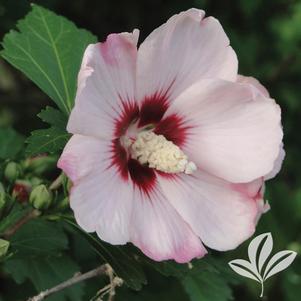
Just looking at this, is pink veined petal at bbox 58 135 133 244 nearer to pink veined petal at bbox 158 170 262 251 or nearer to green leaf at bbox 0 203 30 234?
pink veined petal at bbox 158 170 262 251

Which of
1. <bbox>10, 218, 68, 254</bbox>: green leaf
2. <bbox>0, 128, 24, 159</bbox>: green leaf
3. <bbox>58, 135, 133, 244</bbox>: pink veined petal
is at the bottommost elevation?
<bbox>10, 218, 68, 254</bbox>: green leaf

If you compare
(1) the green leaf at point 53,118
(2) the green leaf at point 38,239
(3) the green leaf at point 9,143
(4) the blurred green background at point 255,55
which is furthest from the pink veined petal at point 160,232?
(4) the blurred green background at point 255,55

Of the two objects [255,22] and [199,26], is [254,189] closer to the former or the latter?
[199,26]

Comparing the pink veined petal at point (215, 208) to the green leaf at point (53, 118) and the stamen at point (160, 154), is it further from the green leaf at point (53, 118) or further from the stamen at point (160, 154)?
the green leaf at point (53, 118)

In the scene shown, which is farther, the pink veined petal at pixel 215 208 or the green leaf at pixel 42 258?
the green leaf at pixel 42 258

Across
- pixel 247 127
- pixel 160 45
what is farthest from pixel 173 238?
pixel 160 45

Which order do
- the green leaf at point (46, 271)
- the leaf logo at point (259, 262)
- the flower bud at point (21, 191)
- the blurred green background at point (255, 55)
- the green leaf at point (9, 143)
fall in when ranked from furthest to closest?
the blurred green background at point (255, 55)
the green leaf at point (9, 143)
the green leaf at point (46, 271)
the flower bud at point (21, 191)
the leaf logo at point (259, 262)

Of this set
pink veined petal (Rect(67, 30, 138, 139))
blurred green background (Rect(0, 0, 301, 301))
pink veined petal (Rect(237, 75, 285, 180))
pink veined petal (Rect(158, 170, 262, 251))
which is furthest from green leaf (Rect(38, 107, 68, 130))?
blurred green background (Rect(0, 0, 301, 301))

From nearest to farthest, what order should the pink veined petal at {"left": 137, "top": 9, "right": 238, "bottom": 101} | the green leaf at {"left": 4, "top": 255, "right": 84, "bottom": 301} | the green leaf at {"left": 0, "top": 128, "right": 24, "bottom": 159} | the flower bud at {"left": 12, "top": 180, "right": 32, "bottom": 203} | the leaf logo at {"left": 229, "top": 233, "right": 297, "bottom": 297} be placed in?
the pink veined petal at {"left": 137, "top": 9, "right": 238, "bottom": 101}, the leaf logo at {"left": 229, "top": 233, "right": 297, "bottom": 297}, the flower bud at {"left": 12, "top": 180, "right": 32, "bottom": 203}, the green leaf at {"left": 4, "top": 255, "right": 84, "bottom": 301}, the green leaf at {"left": 0, "top": 128, "right": 24, "bottom": 159}
